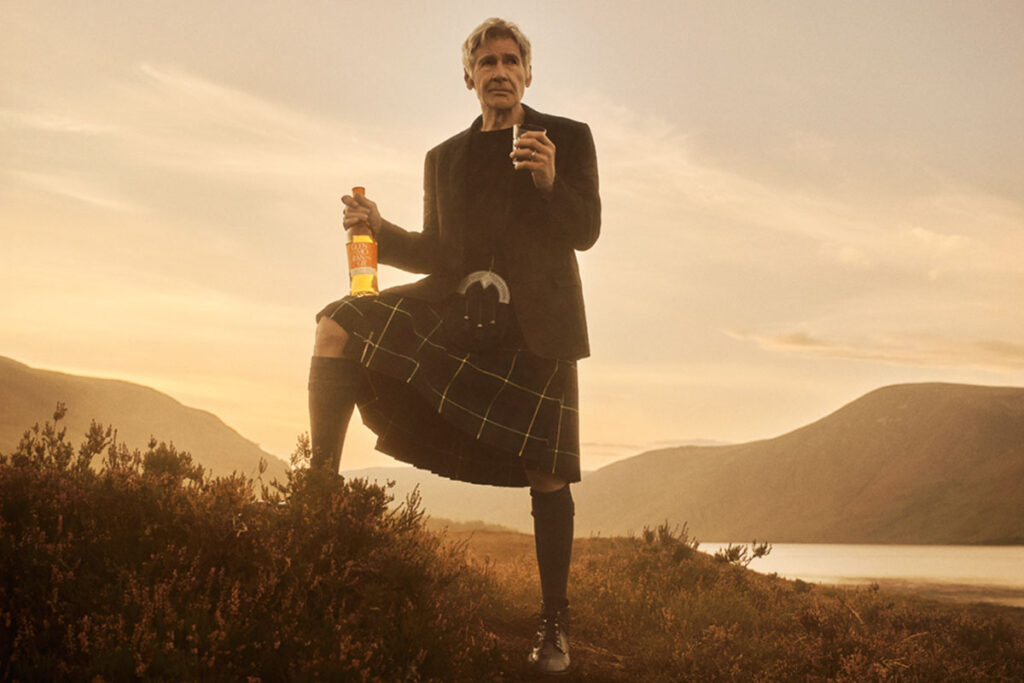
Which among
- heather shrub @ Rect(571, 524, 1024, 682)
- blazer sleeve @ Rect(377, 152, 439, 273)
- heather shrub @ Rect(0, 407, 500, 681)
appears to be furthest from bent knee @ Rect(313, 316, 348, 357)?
heather shrub @ Rect(571, 524, 1024, 682)

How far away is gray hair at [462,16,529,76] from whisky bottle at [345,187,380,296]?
41.5 inches

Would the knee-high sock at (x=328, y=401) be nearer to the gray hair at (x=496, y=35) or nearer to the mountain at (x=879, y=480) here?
the gray hair at (x=496, y=35)

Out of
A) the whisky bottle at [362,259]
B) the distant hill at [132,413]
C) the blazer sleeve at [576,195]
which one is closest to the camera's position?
the blazer sleeve at [576,195]

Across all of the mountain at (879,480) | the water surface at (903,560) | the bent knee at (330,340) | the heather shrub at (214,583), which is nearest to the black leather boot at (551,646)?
the heather shrub at (214,583)

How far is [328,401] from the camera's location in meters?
4.07

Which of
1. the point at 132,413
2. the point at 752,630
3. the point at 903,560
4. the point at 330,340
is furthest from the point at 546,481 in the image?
the point at 903,560

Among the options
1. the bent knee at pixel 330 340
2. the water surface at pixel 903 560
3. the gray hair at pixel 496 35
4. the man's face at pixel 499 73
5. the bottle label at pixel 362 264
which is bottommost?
the water surface at pixel 903 560

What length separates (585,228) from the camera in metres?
4.42

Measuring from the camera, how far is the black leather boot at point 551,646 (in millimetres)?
4334

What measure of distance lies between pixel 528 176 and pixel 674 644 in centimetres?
363

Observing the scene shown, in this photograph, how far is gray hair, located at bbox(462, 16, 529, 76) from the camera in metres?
4.50

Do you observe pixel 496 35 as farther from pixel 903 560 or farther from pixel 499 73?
pixel 903 560

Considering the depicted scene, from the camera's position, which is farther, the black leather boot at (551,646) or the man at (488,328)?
the black leather boot at (551,646)

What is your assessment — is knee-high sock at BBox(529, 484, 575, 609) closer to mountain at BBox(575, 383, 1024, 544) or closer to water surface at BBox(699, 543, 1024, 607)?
water surface at BBox(699, 543, 1024, 607)
